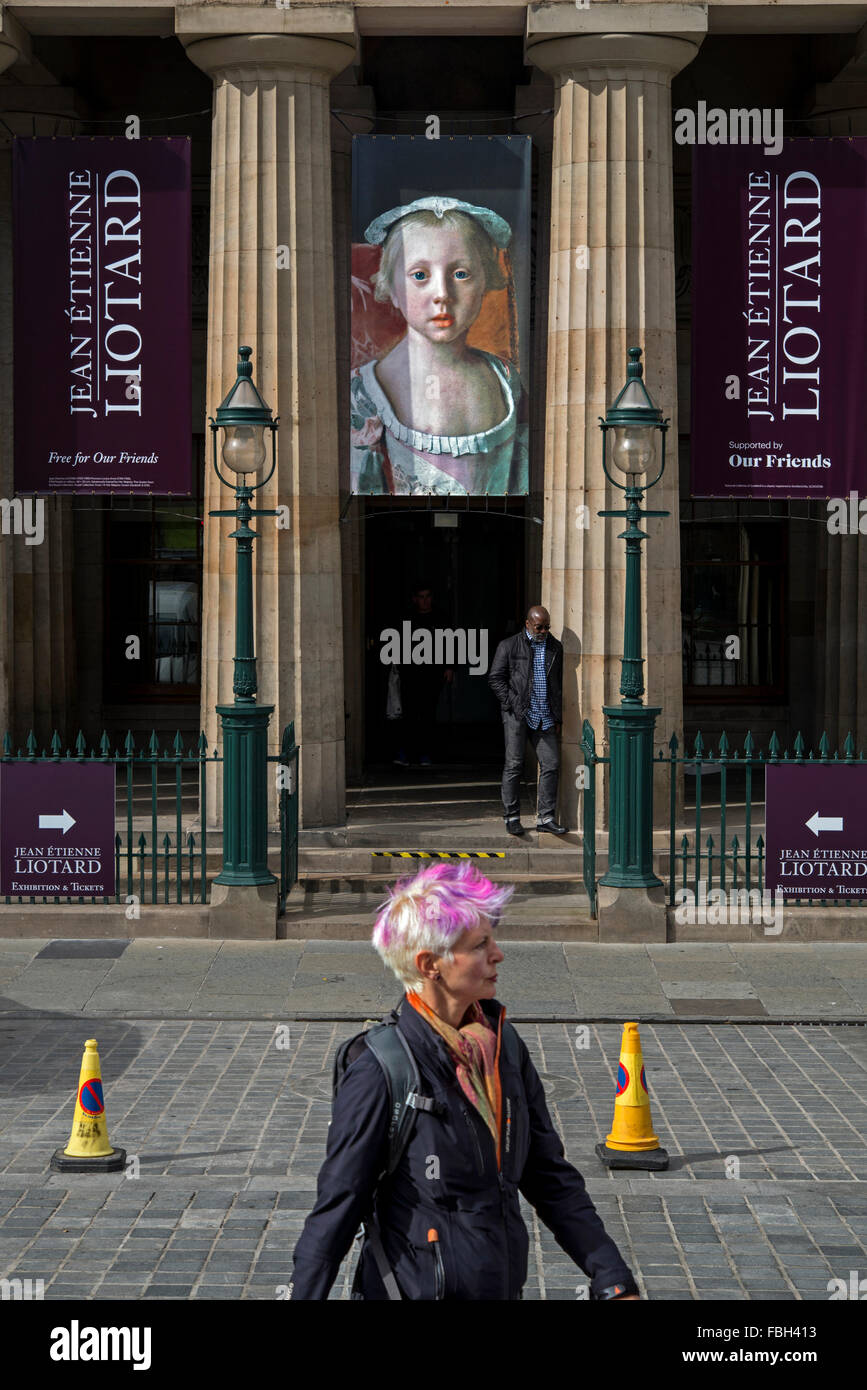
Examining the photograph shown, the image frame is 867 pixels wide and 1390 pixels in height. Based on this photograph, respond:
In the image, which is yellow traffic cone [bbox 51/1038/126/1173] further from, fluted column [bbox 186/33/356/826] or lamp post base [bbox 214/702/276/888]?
fluted column [bbox 186/33/356/826]

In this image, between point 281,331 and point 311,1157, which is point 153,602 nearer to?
point 281,331

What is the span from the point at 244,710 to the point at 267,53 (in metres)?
6.18

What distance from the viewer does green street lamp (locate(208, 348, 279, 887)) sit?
14.4 metres

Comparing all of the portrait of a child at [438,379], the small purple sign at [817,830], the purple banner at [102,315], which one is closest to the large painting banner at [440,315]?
the portrait of a child at [438,379]

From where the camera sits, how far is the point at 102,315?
16922 mm

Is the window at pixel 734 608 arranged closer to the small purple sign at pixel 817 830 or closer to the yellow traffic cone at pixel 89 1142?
the small purple sign at pixel 817 830

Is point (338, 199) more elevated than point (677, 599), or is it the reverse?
point (338, 199)

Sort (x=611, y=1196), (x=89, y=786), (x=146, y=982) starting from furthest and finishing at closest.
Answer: (x=89, y=786)
(x=146, y=982)
(x=611, y=1196)

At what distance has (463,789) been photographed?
19.6 m

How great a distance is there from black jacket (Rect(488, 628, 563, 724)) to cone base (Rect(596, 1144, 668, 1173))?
7.70 meters

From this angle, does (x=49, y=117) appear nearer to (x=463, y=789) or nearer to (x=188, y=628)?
(x=188, y=628)

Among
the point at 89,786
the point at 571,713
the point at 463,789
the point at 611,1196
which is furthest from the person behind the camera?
the point at 463,789

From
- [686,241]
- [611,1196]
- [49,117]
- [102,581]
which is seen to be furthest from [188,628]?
[611,1196]

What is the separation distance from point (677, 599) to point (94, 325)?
5924 millimetres
